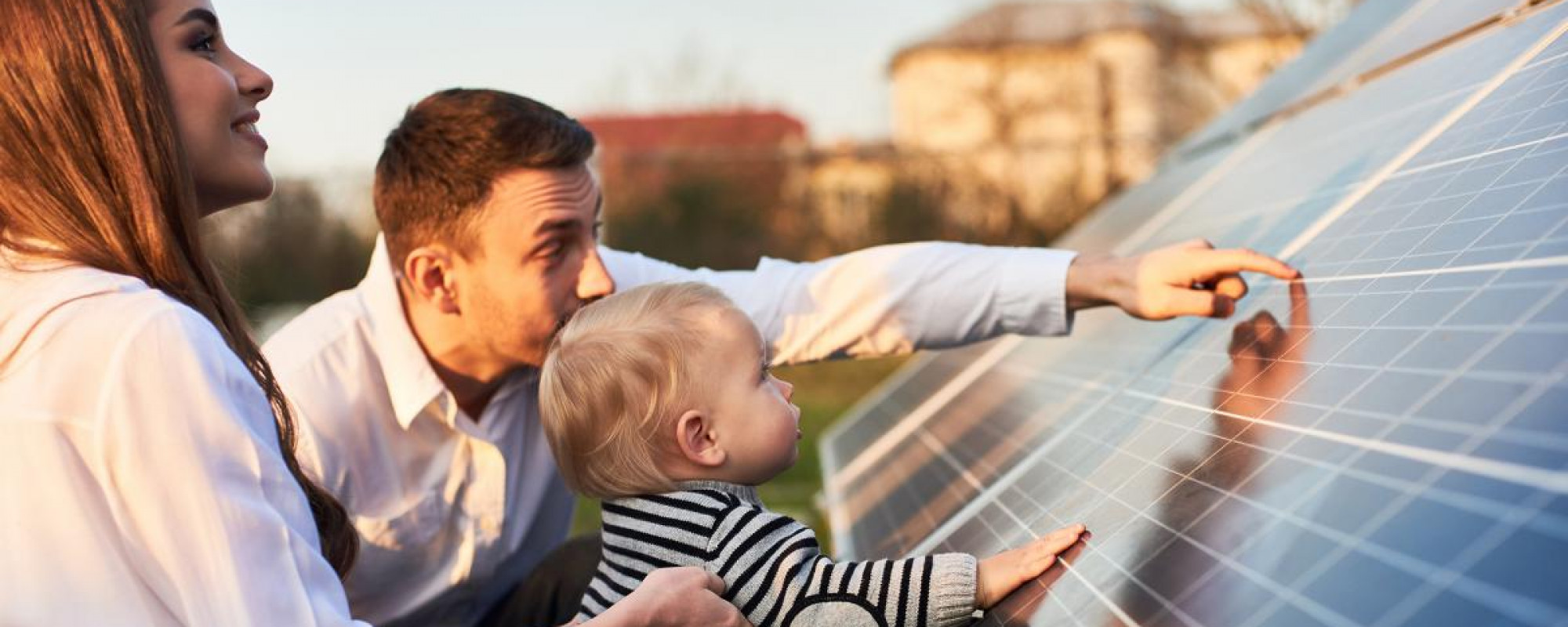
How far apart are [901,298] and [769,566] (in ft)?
4.49

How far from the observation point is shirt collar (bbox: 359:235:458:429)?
329 cm

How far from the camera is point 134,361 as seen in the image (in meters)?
1.85

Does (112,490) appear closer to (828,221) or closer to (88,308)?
(88,308)

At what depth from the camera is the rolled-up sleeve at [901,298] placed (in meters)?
3.31

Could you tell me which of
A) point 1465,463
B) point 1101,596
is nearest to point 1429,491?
point 1465,463

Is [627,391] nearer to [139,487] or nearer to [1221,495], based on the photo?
[139,487]

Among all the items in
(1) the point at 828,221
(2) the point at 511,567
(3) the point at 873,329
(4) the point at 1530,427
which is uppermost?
(4) the point at 1530,427

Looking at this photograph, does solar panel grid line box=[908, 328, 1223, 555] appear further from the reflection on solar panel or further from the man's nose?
the man's nose

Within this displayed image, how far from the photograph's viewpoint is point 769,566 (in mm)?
2199

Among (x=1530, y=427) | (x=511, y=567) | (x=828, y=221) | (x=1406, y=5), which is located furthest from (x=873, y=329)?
(x=828, y=221)

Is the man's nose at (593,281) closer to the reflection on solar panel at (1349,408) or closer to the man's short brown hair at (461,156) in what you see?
the man's short brown hair at (461,156)

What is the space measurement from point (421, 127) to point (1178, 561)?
7.84 ft

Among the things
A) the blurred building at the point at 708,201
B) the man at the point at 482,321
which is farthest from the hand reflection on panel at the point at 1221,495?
the blurred building at the point at 708,201

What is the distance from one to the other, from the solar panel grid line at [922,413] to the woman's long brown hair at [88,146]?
2739 millimetres
